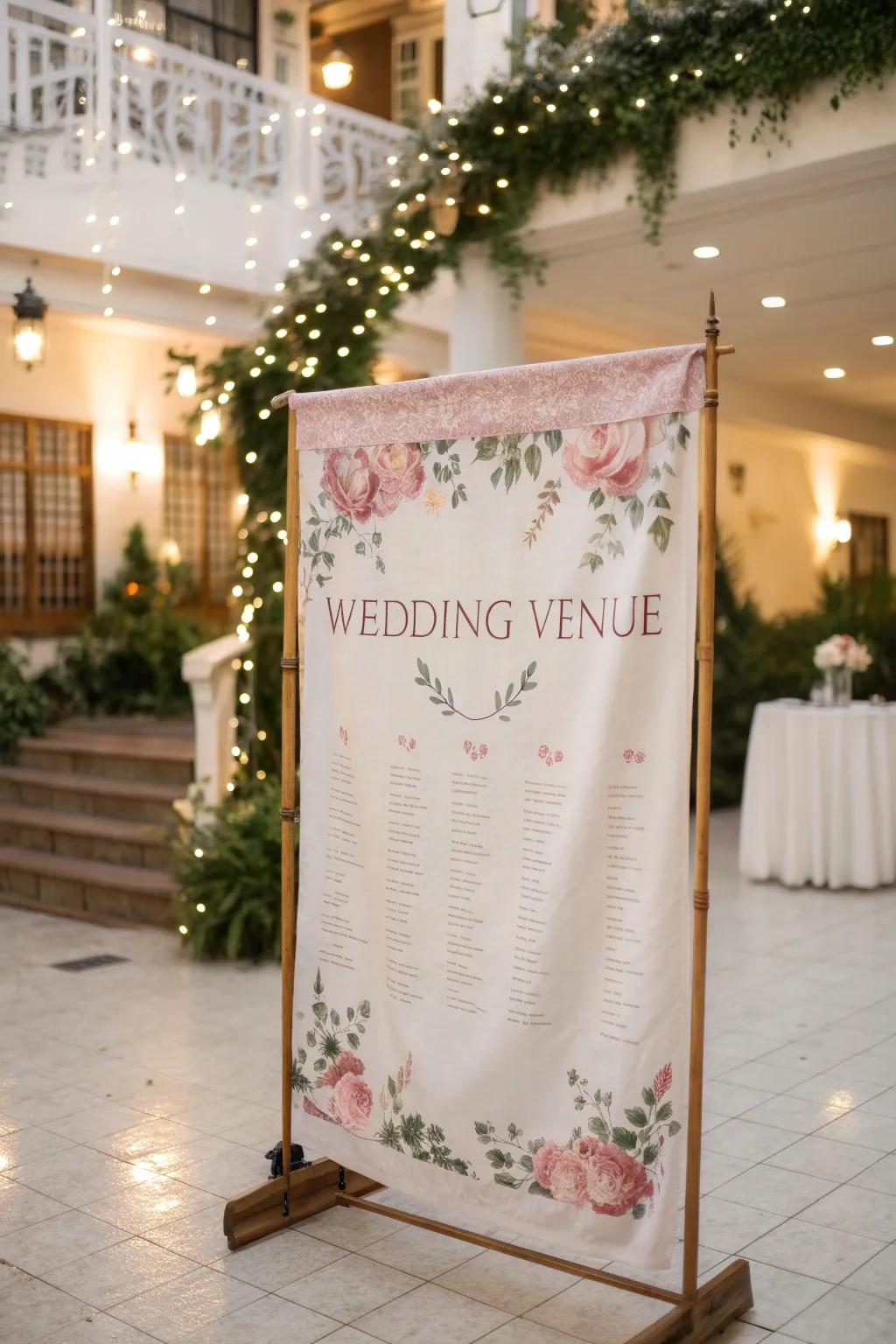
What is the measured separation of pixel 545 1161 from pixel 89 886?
4.70 meters

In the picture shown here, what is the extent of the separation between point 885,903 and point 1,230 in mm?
6194

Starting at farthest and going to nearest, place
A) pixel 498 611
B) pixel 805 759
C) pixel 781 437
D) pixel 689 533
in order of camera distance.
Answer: pixel 781 437 < pixel 805 759 < pixel 498 611 < pixel 689 533

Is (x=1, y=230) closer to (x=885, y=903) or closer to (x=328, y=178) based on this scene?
(x=328, y=178)

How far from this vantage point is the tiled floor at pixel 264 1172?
3.00 metres

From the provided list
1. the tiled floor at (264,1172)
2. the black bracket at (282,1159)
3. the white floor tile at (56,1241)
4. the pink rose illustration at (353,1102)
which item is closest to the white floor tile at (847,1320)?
the tiled floor at (264,1172)

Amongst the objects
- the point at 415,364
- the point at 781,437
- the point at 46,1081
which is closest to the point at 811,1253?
the point at 46,1081

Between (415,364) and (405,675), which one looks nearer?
(405,675)

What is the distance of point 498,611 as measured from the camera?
119 inches

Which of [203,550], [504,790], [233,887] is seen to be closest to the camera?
[504,790]

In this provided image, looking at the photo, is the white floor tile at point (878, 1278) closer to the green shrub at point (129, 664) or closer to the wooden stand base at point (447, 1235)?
the wooden stand base at point (447, 1235)

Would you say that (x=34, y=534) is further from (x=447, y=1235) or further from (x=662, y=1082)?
(x=662, y=1082)

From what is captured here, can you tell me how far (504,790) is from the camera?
3021 mm

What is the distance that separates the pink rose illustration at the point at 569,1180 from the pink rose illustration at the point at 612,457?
4.66 ft

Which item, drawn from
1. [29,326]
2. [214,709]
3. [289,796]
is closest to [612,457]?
[289,796]
